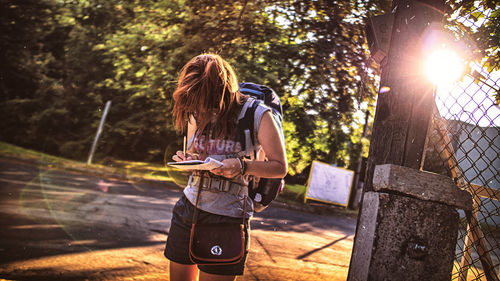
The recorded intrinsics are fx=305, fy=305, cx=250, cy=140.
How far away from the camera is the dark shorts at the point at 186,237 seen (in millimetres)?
1452

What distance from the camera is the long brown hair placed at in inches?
60.0

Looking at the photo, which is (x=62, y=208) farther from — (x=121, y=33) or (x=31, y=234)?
(x=121, y=33)

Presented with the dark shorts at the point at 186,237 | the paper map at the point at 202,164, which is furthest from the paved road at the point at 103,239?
the paper map at the point at 202,164

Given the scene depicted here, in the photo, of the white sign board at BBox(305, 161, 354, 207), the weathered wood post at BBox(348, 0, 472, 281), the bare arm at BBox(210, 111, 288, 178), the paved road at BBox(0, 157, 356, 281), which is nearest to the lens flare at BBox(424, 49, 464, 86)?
the weathered wood post at BBox(348, 0, 472, 281)

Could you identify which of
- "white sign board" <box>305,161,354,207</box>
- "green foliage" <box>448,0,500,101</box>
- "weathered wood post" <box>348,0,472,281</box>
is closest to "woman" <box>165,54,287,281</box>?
"weathered wood post" <box>348,0,472,281</box>

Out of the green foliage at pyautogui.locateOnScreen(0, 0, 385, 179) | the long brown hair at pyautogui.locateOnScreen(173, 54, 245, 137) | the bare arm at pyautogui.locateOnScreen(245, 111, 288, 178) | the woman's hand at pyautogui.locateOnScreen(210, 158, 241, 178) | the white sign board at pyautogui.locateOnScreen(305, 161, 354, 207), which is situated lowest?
the white sign board at pyautogui.locateOnScreen(305, 161, 354, 207)

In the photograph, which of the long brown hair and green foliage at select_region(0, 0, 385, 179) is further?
green foliage at select_region(0, 0, 385, 179)

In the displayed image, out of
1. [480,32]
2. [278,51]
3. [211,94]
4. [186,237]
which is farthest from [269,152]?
[278,51]

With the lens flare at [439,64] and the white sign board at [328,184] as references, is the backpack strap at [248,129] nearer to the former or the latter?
the lens flare at [439,64]

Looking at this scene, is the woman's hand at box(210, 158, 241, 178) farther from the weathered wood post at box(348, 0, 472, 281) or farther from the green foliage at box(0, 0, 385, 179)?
the green foliage at box(0, 0, 385, 179)

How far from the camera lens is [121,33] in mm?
8320

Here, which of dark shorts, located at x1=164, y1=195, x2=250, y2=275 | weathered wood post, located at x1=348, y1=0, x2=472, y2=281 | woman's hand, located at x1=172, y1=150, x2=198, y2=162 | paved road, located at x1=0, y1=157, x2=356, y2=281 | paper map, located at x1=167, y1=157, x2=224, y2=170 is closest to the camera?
paper map, located at x1=167, y1=157, x2=224, y2=170

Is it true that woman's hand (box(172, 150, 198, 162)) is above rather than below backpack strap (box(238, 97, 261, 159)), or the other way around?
below

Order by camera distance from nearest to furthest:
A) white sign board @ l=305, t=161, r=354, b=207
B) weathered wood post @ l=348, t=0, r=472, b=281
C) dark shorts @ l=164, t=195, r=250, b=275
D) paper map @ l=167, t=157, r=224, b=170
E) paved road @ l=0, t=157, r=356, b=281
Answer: paper map @ l=167, t=157, r=224, b=170 → dark shorts @ l=164, t=195, r=250, b=275 → weathered wood post @ l=348, t=0, r=472, b=281 → paved road @ l=0, t=157, r=356, b=281 → white sign board @ l=305, t=161, r=354, b=207
